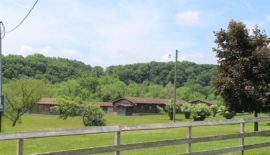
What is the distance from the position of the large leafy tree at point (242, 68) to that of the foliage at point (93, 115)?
757 inches

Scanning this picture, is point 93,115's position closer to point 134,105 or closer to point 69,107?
point 69,107

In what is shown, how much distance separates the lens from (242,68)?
2556 centimetres

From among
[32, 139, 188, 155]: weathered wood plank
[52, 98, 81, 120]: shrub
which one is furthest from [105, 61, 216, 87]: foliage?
[32, 139, 188, 155]: weathered wood plank

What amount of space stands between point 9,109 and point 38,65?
9978 centimetres

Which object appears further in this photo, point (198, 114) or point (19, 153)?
point (198, 114)

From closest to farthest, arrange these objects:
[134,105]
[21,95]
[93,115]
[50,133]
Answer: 1. [50,133]
2. [93,115]
3. [21,95]
4. [134,105]

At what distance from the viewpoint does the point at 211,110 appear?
69125mm

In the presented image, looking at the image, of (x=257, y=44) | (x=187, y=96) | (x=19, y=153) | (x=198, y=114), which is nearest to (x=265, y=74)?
(x=257, y=44)

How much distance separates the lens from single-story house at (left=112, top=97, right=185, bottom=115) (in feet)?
366

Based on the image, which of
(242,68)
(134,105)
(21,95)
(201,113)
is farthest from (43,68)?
(242,68)

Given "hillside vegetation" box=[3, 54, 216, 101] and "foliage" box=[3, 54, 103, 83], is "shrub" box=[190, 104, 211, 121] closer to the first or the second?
"foliage" box=[3, 54, 103, 83]

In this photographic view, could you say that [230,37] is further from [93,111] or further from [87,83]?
[87,83]

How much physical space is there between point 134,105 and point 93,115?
67.3m

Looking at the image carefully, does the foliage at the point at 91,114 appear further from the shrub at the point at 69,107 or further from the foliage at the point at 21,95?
the foliage at the point at 21,95
